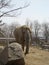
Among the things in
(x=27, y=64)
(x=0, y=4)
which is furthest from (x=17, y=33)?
(x=27, y=64)

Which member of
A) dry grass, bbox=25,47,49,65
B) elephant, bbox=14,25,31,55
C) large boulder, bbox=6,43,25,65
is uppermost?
elephant, bbox=14,25,31,55

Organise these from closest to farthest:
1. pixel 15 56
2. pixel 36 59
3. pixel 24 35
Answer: pixel 15 56
pixel 36 59
pixel 24 35

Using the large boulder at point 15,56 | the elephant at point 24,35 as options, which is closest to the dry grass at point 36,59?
the large boulder at point 15,56

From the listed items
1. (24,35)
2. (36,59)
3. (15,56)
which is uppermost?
(24,35)

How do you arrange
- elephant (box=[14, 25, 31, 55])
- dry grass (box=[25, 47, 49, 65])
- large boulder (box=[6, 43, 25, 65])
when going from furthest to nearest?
1. elephant (box=[14, 25, 31, 55])
2. dry grass (box=[25, 47, 49, 65])
3. large boulder (box=[6, 43, 25, 65])

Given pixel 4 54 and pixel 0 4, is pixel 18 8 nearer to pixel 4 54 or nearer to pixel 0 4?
pixel 0 4

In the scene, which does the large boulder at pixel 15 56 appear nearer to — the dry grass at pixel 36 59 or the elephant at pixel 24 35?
the dry grass at pixel 36 59

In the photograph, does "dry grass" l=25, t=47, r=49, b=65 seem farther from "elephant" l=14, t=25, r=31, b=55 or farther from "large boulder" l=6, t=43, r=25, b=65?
"elephant" l=14, t=25, r=31, b=55

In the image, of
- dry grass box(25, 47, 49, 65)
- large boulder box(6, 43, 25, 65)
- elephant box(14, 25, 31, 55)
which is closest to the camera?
large boulder box(6, 43, 25, 65)

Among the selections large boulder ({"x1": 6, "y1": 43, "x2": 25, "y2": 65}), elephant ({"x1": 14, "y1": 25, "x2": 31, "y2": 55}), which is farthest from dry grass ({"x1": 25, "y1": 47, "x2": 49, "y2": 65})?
elephant ({"x1": 14, "y1": 25, "x2": 31, "y2": 55})

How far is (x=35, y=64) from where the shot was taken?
Result: 10.2m

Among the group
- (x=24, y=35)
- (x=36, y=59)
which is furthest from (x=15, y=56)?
(x=24, y=35)

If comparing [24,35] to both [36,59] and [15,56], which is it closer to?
[36,59]

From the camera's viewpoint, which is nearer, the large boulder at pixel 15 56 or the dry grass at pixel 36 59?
the large boulder at pixel 15 56
